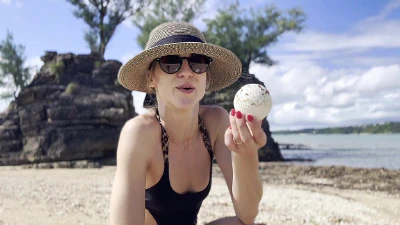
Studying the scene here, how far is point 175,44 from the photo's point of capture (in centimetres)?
257

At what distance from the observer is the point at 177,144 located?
2959mm

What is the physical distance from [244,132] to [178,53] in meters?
0.78

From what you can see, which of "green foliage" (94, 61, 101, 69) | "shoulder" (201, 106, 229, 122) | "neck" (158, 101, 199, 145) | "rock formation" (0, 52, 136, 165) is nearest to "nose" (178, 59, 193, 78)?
"neck" (158, 101, 199, 145)

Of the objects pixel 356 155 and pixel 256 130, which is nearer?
pixel 256 130

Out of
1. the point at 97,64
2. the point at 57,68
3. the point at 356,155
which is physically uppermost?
the point at 97,64

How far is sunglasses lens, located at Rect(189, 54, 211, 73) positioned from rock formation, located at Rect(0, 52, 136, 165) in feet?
66.1

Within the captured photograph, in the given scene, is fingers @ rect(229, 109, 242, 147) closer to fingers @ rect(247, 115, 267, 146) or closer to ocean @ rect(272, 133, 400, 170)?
fingers @ rect(247, 115, 267, 146)

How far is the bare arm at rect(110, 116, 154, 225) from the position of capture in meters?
2.57

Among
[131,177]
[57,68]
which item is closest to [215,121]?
[131,177]

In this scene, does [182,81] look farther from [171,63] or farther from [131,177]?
[131,177]

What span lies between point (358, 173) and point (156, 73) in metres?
17.4

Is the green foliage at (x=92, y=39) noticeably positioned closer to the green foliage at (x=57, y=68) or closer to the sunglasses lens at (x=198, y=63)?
the green foliage at (x=57, y=68)

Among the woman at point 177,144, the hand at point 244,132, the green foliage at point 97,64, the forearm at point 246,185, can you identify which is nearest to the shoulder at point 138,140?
the woman at point 177,144

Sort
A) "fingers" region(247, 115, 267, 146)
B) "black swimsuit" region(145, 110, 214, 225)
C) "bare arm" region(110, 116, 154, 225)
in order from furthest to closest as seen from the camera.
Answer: "black swimsuit" region(145, 110, 214, 225) < "bare arm" region(110, 116, 154, 225) < "fingers" region(247, 115, 267, 146)
